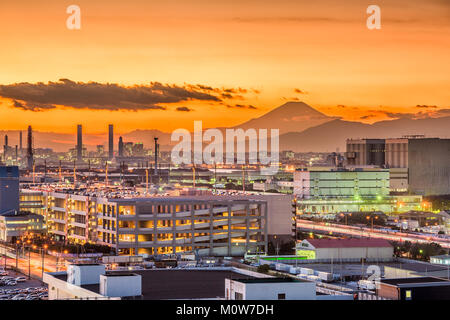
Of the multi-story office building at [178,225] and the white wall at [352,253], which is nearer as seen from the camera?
the white wall at [352,253]

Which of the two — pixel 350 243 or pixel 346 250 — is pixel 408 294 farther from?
pixel 350 243

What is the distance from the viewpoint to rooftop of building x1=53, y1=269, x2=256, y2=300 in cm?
1196

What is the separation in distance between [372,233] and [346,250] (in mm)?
11163

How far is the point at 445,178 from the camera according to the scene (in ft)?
203

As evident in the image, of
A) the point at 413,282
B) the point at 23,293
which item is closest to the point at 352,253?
the point at 23,293

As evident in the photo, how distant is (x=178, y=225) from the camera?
94.6ft

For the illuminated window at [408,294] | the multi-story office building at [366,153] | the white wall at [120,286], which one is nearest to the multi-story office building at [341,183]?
the multi-story office building at [366,153]

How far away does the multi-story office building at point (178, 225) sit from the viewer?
93.2 ft

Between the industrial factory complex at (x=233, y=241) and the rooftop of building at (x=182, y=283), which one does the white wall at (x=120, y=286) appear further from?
the rooftop of building at (x=182, y=283)

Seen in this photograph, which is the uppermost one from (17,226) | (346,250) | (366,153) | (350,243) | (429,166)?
(366,153)

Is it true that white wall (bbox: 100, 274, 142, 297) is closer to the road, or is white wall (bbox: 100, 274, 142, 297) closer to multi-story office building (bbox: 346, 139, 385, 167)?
the road

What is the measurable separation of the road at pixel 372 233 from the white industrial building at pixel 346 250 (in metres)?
6.70

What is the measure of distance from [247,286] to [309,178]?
149 feet
